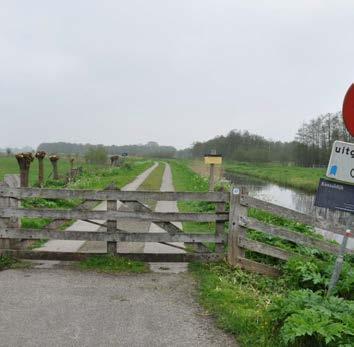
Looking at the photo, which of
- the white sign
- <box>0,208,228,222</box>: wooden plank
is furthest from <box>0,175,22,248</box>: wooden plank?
the white sign

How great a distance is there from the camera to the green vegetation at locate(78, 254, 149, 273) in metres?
7.12

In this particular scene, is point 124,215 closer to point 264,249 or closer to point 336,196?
point 264,249

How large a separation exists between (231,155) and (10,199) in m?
89.2

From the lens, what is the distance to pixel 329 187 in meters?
5.45

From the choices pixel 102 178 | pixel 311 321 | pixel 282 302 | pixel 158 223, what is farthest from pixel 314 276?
pixel 102 178

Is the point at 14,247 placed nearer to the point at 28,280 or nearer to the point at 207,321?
the point at 28,280

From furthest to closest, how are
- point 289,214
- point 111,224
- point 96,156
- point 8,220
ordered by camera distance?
point 96,156
point 8,220
point 111,224
point 289,214

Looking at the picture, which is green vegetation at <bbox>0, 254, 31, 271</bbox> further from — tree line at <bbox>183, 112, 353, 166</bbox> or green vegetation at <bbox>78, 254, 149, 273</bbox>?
tree line at <bbox>183, 112, 353, 166</bbox>

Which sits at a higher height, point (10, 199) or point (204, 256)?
point (10, 199)

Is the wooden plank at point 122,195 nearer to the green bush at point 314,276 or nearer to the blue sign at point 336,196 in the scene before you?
the green bush at point 314,276

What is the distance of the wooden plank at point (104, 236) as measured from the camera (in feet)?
24.2

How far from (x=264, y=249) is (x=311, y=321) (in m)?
3.18

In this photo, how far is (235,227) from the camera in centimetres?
735

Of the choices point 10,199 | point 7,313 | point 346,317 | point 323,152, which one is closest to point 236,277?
point 346,317
